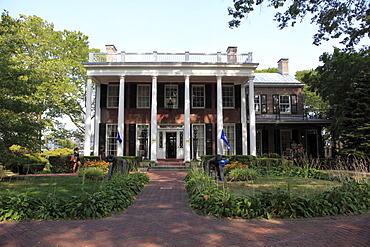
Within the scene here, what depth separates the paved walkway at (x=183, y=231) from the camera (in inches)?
167

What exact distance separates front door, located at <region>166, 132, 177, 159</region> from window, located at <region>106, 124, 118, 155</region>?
4046mm

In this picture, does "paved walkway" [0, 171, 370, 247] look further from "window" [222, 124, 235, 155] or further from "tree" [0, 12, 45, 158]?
"window" [222, 124, 235, 155]

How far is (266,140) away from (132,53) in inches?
525

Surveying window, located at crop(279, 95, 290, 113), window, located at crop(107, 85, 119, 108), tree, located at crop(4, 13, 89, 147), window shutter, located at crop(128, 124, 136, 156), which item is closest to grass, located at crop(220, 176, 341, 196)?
window shutter, located at crop(128, 124, 136, 156)

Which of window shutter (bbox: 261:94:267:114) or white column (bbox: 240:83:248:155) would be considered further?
window shutter (bbox: 261:94:267:114)

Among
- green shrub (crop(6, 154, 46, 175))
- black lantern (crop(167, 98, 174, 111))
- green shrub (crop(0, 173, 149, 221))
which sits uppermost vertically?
black lantern (crop(167, 98, 174, 111))

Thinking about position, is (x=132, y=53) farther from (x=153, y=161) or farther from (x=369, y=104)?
(x=369, y=104)

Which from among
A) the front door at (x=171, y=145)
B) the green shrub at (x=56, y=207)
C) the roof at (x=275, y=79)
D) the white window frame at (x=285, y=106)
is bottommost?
the green shrub at (x=56, y=207)

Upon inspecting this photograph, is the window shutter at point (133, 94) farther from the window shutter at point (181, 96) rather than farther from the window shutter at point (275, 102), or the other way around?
the window shutter at point (275, 102)

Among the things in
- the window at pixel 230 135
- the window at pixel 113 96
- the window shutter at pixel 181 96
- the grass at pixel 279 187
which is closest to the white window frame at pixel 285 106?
the window at pixel 230 135

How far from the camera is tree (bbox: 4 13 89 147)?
23.3 m

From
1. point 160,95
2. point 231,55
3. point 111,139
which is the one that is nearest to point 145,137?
point 111,139

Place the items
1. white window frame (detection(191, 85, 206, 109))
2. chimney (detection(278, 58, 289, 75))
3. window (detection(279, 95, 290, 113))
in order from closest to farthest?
1. white window frame (detection(191, 85, 206, 109))
2. window (detection(279, 95, 290, 113))
3. chimney (detection(278, 58, 289, 75))

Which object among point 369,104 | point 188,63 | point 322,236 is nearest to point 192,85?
point 188,63
